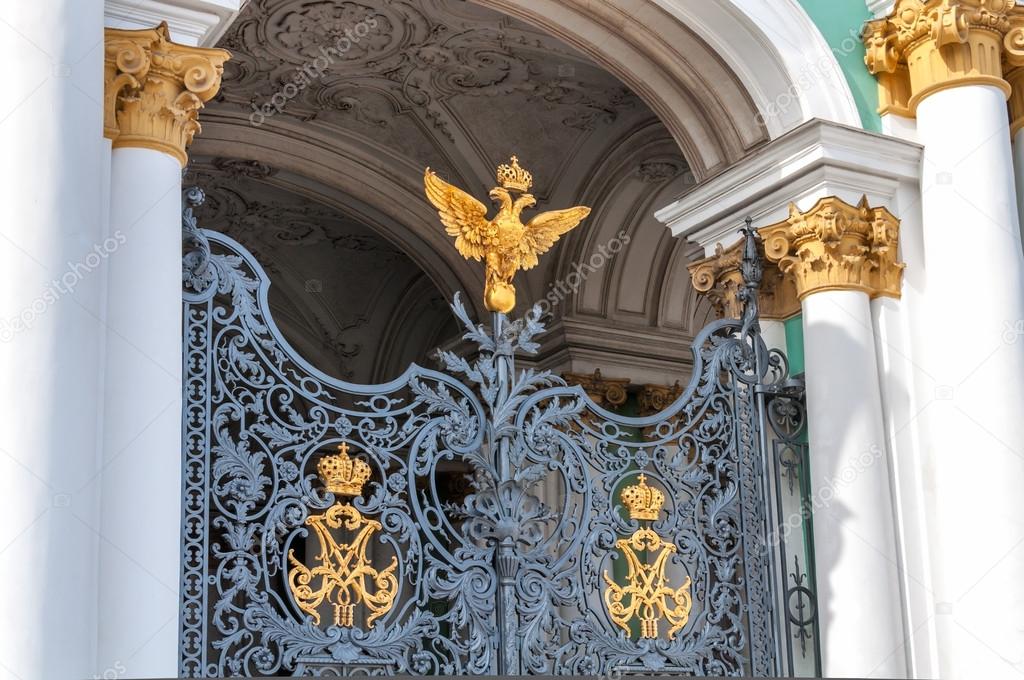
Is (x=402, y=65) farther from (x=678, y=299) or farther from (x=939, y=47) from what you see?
(x=939, y=47)

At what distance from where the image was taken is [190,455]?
6.54 metres

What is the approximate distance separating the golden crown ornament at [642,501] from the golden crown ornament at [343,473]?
1.42 metres

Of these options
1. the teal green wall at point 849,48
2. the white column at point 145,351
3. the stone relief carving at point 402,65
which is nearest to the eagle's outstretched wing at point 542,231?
the white column at point 145,351

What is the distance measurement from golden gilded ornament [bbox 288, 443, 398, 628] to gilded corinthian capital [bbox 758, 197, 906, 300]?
2.75 metres

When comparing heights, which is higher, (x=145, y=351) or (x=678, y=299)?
(x=678, y=299)

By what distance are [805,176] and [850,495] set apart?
1744mm

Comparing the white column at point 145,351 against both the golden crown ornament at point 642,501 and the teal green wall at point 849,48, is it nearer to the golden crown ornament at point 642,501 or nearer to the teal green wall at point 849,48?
the golden crown ornament at point 642,501

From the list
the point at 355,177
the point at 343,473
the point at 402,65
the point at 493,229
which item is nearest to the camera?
the point at 343,473

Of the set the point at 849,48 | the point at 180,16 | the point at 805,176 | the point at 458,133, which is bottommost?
the point at 805,176

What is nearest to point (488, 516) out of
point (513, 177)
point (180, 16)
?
point (513, 177)

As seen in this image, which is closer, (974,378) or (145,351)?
(145,351)

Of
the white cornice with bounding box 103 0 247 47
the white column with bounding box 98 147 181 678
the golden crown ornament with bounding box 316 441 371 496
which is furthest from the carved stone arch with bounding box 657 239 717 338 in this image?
the white column with bounding box 98 147 181 678

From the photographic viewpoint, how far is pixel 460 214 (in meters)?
7.44

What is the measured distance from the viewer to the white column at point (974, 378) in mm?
7520
